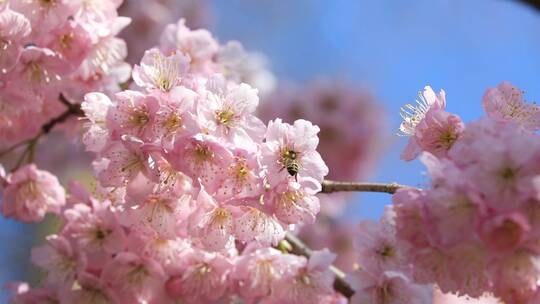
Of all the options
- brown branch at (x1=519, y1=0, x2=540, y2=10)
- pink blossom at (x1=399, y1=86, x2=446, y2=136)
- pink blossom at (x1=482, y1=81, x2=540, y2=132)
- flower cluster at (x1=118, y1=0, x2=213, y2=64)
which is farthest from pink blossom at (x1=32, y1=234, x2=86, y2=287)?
flower cluster at (x1=118, y1=0, x2=213, y2=64)

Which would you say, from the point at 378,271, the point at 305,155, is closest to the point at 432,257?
the point at 305,155

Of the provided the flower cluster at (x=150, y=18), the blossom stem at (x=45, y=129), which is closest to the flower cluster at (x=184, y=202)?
the blossom stem at (x=45, y=129)

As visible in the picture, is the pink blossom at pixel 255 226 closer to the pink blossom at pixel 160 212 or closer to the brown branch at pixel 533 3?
the pink blossom at pixel 160 212

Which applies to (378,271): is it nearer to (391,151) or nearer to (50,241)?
(50,241)

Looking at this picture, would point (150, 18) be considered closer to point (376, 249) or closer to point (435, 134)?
point (376, 249)

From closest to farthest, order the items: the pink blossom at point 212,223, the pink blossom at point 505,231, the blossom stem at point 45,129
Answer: the pink blossom at point 505,231 < the pink blossom at point 212,223 < the blossom stem at point 45,129

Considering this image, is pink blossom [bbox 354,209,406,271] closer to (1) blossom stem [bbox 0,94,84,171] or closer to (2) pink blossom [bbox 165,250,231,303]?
(2) pink blossom [bbox 165,250,231,303]
